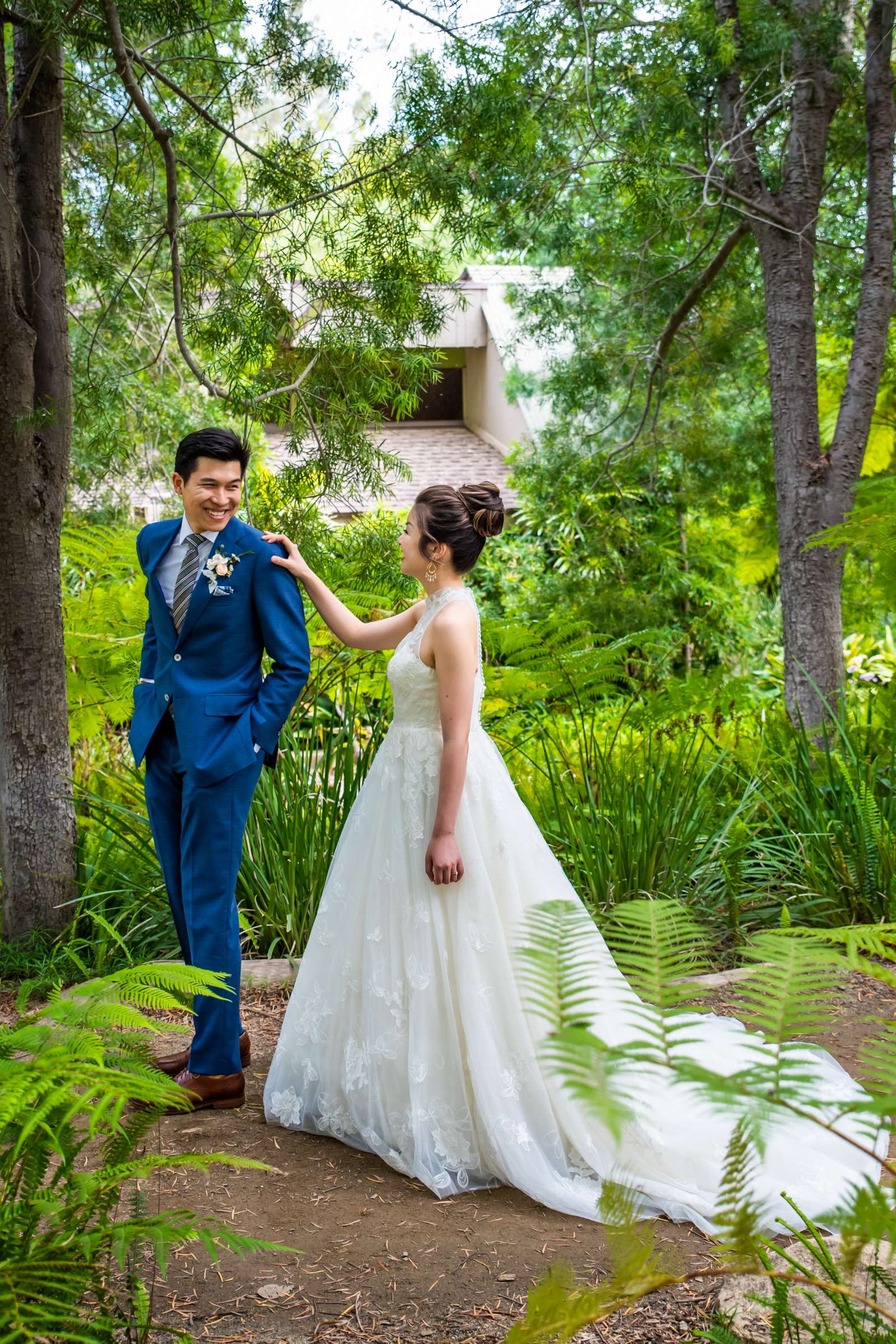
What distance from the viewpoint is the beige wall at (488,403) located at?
17.5 m

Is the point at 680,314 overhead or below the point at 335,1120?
overhead

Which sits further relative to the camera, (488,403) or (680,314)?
(488,403)

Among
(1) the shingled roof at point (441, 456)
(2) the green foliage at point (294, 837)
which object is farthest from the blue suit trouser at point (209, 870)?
(1) the shingled roof at point (441, 456)

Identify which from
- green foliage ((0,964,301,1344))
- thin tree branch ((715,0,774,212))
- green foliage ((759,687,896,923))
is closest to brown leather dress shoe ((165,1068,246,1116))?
green foliage ((0,964,301,1344))

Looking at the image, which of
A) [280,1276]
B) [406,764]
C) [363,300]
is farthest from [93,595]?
[280,1276]

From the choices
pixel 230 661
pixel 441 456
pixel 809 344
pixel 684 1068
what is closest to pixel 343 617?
pixel 230 661

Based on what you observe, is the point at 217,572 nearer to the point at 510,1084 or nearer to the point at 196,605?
the point at 196,605

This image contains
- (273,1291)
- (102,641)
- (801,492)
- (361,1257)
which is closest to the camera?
(273,1291)

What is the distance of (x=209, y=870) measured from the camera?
367 cm

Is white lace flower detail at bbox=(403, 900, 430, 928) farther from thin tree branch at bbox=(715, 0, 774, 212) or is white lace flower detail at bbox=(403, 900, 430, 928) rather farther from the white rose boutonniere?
thin tree branch at bbox=(715, 0, 774, 212)

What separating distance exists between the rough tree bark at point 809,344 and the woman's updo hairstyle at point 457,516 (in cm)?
337

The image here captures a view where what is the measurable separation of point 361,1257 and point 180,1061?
4.33 ft

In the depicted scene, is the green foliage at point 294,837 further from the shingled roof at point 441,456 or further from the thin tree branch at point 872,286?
the shingled roof at point 441,456

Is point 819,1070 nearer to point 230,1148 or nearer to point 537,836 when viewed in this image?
point 537,836
